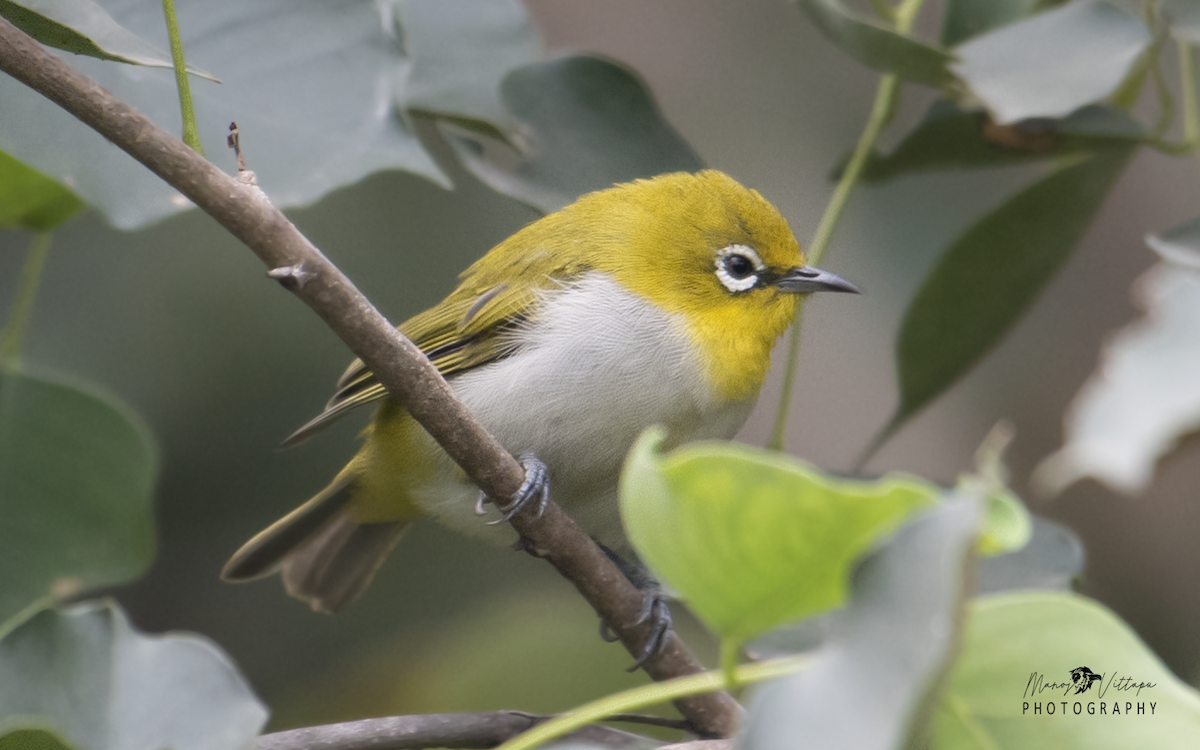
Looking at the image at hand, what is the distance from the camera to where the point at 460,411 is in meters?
1.60

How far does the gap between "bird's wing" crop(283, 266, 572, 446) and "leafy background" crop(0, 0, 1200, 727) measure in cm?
68

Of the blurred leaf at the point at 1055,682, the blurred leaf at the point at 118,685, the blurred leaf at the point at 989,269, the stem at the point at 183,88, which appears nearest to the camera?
the blurred leaf at the point at 1055,682

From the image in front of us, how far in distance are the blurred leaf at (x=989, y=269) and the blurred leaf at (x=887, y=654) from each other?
1501 millimetres

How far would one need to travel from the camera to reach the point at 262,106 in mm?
2154

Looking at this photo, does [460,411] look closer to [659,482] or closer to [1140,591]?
[659,482]

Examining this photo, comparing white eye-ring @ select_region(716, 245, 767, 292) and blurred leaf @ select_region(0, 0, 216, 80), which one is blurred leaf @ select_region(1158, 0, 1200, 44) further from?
blurred leaf @ select_region(0, 0, 216, 80)

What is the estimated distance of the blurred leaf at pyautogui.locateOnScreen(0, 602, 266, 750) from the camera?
4.87ft

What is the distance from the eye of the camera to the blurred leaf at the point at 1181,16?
6.07ft

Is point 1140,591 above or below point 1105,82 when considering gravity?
below

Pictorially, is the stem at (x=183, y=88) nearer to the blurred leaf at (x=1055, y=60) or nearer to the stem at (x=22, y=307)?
the stem at (x=22, y=307)

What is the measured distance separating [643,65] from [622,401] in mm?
2468

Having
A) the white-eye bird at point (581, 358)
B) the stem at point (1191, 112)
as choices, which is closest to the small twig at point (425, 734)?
the white-eye bird at point (581, 358)

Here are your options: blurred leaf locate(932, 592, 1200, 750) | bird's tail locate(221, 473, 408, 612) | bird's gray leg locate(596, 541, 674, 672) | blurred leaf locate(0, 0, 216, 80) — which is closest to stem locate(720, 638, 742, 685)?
blurred leaf locate(932, 592, 1200, 750)

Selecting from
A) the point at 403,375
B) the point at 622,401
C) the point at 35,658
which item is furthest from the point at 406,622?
the point at 403,375
